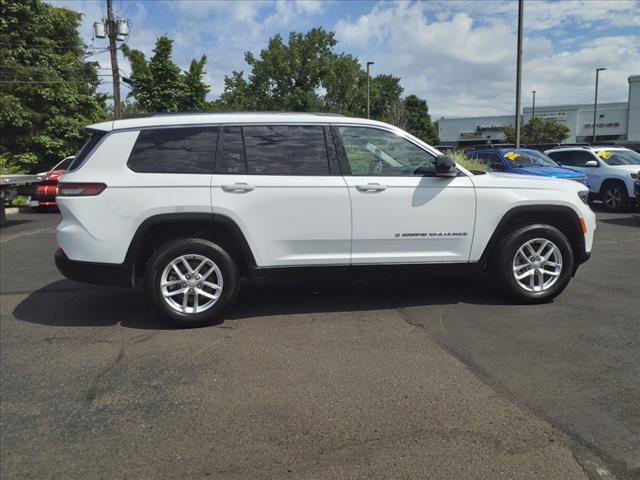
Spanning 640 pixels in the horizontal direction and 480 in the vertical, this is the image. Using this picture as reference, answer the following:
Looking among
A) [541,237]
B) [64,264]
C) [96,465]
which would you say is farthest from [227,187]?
[541,237]

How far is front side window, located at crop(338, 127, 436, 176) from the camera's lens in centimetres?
507

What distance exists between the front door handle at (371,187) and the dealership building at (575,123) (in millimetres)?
53306

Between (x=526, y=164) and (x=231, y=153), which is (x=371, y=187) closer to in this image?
(x=231, y=153)

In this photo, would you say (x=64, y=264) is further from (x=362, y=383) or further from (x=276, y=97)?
(x=276, y=97)

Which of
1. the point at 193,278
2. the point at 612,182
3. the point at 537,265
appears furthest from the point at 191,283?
the point at 612,182

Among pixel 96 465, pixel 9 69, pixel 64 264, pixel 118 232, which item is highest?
pixel 9 69

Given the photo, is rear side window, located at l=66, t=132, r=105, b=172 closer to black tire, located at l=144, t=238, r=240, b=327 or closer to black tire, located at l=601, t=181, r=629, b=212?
black tire, located at l=144, t=238, r=240, b=327

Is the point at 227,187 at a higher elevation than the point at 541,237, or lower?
higher

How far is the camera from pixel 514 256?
525 cm

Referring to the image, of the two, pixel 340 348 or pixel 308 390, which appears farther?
pixel 340 348

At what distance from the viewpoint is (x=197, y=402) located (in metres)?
3.44

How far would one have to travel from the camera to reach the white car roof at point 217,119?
485cm

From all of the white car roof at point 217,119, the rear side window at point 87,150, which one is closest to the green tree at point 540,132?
the white car roof at point 217,119

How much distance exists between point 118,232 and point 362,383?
255 centimetres
